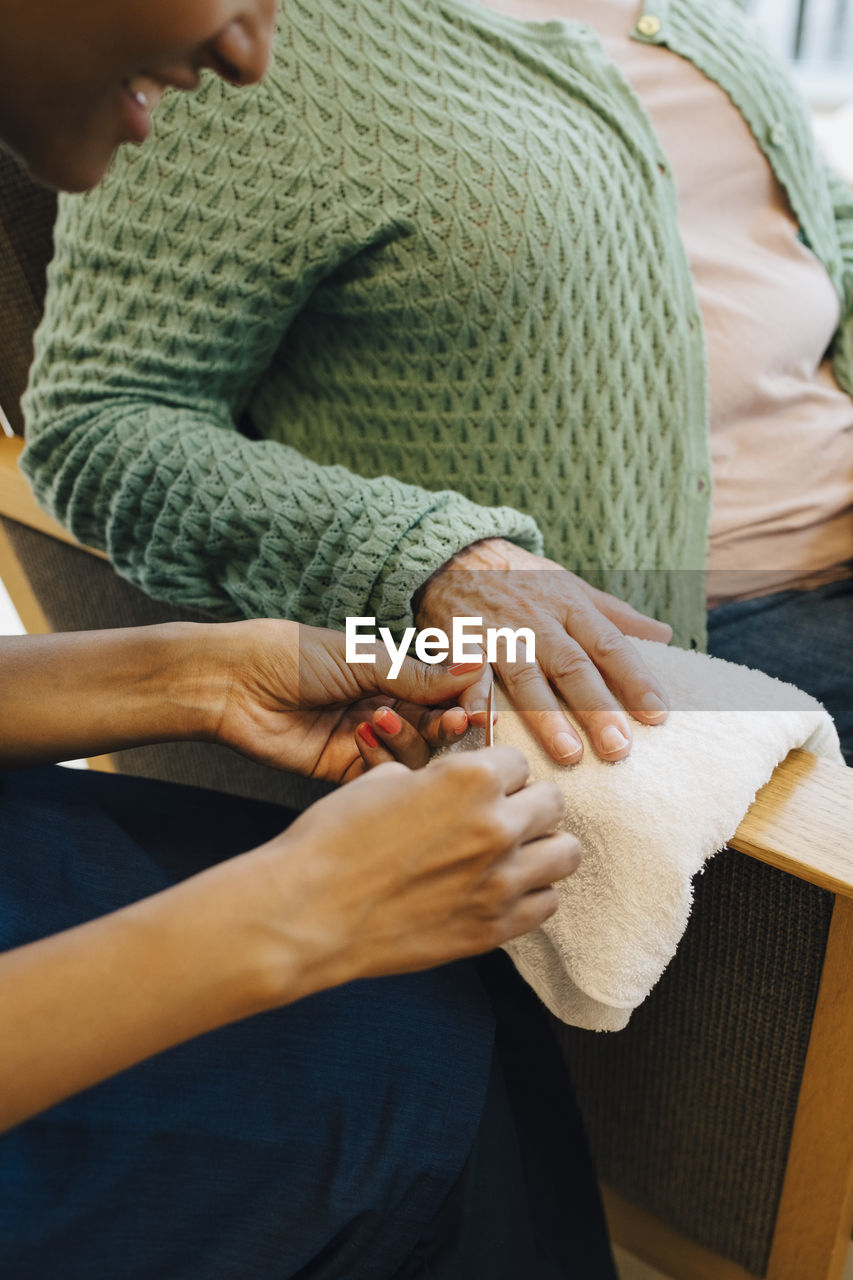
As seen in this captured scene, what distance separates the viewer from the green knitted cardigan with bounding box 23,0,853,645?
771 millimetres

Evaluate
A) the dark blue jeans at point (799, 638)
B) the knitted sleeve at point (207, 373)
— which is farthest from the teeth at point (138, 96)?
the dark blue jeans at point (799, 638)

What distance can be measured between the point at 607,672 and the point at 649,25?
0.73 m

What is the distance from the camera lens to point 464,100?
0.81 m

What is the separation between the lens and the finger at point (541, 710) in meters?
0.59

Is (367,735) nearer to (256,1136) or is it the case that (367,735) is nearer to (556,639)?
(556,639)

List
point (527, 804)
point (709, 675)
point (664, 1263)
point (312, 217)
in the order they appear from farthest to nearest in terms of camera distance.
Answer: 1. point (664, 1263)
2. point (312, 217)
3. point (709, 675)
4. point (527, 804)

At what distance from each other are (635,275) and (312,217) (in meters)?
0.30

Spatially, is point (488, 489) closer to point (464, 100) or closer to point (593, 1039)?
point (464, 100)

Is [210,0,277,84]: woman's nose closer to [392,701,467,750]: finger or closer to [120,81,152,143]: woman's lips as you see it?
[120,81,152,143]: woman's lips

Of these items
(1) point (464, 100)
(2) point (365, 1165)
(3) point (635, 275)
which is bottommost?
(2) point (365, 1165)

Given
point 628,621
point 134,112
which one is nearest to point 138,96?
point 134,112

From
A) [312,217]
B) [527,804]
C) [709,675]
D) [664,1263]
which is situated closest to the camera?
[527,804]

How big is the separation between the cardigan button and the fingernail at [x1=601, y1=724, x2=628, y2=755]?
2.58 ft

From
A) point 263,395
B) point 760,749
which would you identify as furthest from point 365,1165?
point 263,395
